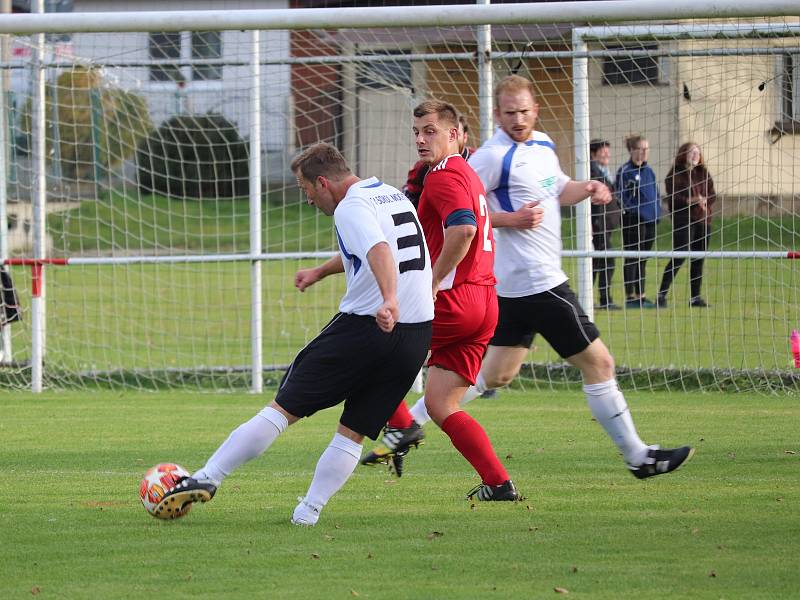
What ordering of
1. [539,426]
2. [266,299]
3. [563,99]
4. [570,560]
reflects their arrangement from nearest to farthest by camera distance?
[570,560], [539,426], [563,99], [266,299]

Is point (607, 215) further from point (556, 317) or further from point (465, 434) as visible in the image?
point (465, 434)

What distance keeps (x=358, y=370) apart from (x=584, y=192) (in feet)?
6.22

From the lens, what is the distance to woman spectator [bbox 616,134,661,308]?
12.0 meters

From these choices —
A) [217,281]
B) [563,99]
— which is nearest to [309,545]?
[563,99]

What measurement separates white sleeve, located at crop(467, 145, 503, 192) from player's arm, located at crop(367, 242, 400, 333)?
150cm

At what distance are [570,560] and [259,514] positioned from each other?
167 cm

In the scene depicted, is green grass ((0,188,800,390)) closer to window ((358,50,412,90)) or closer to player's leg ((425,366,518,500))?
window ((358,50,412,90))

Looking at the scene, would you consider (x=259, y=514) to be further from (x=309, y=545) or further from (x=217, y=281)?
(x=217, y=281)

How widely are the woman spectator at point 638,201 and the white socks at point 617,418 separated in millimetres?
5432

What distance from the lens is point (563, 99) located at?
11570mm

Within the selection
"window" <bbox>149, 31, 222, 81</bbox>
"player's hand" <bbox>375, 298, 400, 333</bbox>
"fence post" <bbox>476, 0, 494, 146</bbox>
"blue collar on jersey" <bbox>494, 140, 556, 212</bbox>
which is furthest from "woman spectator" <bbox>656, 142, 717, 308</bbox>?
"player's hand" <bbox>375, 298, 400, 333</bbox>

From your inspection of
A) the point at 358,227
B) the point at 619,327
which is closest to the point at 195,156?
the point at 619,327

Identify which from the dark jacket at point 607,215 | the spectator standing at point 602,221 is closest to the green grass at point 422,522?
the spectator standing at point 602,221

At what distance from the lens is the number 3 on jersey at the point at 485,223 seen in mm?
6146
